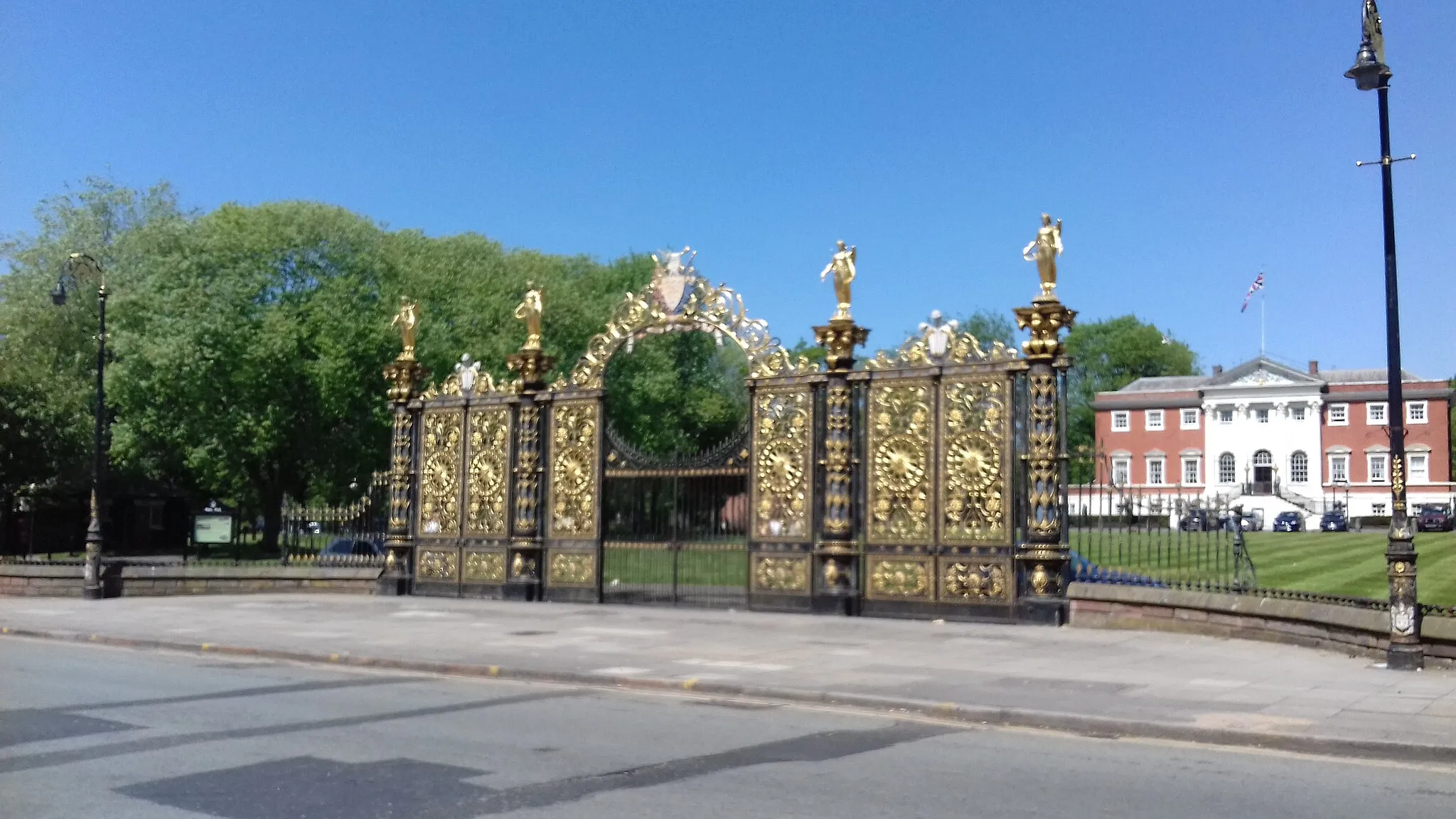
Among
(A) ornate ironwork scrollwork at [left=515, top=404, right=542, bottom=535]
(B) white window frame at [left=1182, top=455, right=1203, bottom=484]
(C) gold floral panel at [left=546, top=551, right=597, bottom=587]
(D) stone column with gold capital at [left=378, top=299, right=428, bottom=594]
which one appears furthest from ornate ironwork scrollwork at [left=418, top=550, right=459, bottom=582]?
(B) white window frame at [left=1182, top=455, right=1203, bottom=484]

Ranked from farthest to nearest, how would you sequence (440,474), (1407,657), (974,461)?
(440,474), (974,461), (1407,657)

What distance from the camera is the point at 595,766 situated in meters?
9.30

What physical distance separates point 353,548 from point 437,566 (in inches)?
141

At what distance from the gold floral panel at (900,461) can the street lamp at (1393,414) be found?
7450 millimetres

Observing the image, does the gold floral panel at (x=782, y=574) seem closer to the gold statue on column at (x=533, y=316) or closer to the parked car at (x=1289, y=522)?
the gold statue on column at (x=533, y=316)

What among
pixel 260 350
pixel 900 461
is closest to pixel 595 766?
pixel 900 461

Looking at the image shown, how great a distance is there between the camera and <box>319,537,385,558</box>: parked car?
28.7 metres

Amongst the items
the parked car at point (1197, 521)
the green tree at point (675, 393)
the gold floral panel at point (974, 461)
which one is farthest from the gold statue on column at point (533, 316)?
the green tree at point (675, 393)

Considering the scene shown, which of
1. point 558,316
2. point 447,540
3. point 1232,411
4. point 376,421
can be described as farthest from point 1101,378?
point 447,540

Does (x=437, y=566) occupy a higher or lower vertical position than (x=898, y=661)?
higher

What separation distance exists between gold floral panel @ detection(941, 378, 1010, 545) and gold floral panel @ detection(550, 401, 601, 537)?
273 inches

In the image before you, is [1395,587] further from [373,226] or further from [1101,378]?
[1101,378]

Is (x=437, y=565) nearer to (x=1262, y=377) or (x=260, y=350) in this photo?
(x=260, y=350)

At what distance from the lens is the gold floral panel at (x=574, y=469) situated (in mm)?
24484
